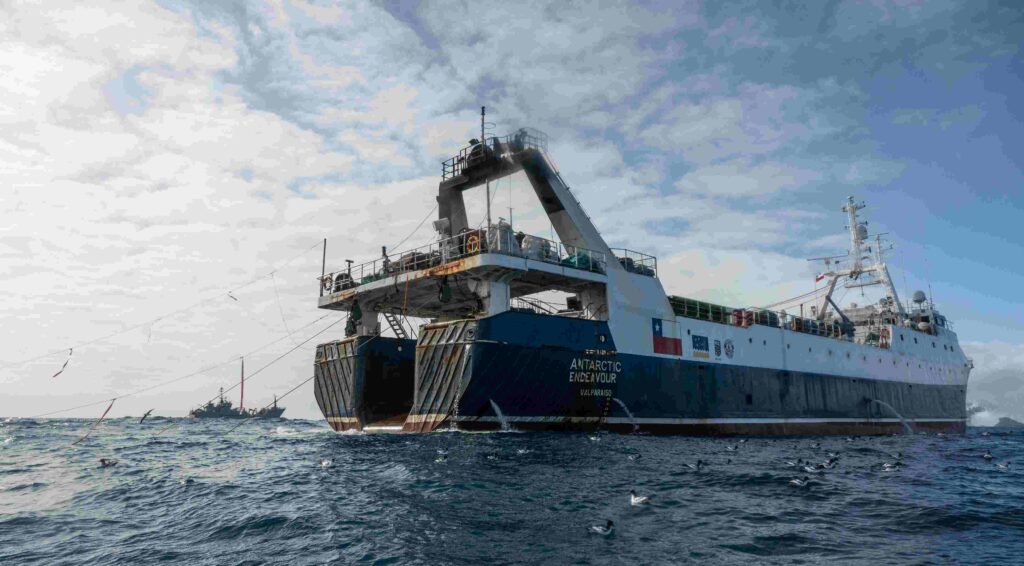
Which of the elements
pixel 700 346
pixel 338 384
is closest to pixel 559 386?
pixel 700 346

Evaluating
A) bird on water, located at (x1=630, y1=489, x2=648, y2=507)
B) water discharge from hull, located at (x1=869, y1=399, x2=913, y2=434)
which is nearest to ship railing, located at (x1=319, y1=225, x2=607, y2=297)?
bird on water, located at (x1=630, y1=489, x2=648, y2=507)

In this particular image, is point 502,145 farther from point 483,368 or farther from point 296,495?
point 296,495

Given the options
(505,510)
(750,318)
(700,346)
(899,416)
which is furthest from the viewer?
(899,416)

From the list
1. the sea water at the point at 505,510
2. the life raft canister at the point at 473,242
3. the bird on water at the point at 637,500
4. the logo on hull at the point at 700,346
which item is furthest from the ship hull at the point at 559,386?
the bird on water at the point at 637,500

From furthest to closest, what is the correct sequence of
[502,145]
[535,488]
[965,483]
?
[502,145] → [965,483] → [535,488]

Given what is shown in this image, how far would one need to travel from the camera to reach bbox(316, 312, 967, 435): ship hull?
79.8ft

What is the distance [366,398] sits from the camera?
95.8 ft

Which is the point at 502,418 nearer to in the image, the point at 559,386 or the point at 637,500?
the point at 559,386

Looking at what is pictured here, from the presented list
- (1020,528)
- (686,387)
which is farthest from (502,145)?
(1020,528)

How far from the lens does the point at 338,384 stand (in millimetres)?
30250

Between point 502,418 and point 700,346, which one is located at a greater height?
point 700,346

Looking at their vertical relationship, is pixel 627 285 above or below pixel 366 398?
above

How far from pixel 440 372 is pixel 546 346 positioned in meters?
4.31

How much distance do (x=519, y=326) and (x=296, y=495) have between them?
12349mm
